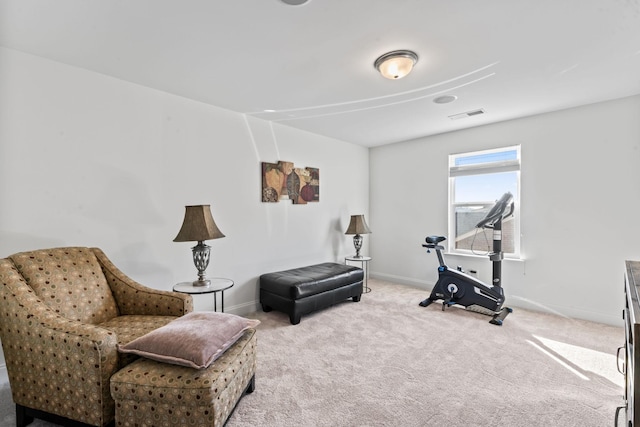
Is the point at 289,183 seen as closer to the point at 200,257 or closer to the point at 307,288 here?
the point at 307,288

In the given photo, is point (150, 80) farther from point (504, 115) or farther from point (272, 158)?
point (504, 115)

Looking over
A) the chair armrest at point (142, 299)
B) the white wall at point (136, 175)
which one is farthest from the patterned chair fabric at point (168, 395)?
the white wall at point (136, 175)

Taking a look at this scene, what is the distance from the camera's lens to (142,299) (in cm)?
217

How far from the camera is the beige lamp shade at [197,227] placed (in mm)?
2582

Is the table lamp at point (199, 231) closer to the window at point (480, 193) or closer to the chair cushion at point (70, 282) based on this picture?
the chair cushion at point (70, 282)

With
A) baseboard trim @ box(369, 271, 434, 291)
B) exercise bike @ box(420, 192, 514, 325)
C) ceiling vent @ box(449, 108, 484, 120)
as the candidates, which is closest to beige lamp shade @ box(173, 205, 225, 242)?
exercise bike @ box(420, 192, 514, 325)

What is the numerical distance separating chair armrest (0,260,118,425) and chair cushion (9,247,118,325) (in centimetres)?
11

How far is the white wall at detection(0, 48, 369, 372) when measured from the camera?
2.23 meters

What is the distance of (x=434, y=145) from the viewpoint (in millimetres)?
4562

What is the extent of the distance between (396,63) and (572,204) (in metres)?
2.73

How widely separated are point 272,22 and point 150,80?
1.47m

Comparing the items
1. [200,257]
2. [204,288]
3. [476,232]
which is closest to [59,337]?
[204,288]

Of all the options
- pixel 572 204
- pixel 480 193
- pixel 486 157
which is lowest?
pixel 572 204

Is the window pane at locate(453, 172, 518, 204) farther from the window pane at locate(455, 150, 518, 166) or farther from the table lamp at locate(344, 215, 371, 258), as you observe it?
the table lamp at locate(344, 215, 371, 258)
